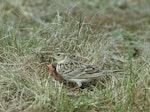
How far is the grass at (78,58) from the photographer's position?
5.56 meters

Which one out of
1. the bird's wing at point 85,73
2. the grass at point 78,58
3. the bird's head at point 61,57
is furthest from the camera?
the bird's head at point 61,57

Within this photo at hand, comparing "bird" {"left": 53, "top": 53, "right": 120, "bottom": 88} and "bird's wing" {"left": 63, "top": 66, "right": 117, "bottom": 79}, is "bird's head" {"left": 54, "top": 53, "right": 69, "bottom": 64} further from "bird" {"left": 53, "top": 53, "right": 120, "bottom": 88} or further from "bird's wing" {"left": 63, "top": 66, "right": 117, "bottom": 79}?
"bird's wing" {"left": 63, "top": 66, "right": 117, "bottom": 79}

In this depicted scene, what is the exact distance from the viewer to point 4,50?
656 cm

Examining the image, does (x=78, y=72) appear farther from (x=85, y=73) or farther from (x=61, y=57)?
(x=61, y=57)

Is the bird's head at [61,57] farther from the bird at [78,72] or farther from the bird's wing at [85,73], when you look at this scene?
the bird's wing at [85,73]

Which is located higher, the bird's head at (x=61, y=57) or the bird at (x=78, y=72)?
the bird's head at (x=61, y=57)

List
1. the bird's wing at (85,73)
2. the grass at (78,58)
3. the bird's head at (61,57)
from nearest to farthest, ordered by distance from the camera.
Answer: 1. the grass at (78,58)
2. the bird's wing at (85,73)
3. the bird's head at (61,57)

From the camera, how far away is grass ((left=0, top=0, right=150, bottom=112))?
5.56m

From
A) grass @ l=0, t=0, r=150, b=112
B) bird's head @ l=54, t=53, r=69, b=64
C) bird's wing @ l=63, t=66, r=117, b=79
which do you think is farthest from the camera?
bird's head @ l=54, t=53, r=69, b=64

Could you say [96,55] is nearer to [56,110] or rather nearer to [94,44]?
[94,44]

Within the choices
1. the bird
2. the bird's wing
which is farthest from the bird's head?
the bird's wing

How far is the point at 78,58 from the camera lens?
6.58 meters

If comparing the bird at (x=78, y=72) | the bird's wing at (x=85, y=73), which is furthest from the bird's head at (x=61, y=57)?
the bird's wing at (x=85, y=73)

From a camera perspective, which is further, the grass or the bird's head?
the bird's head
